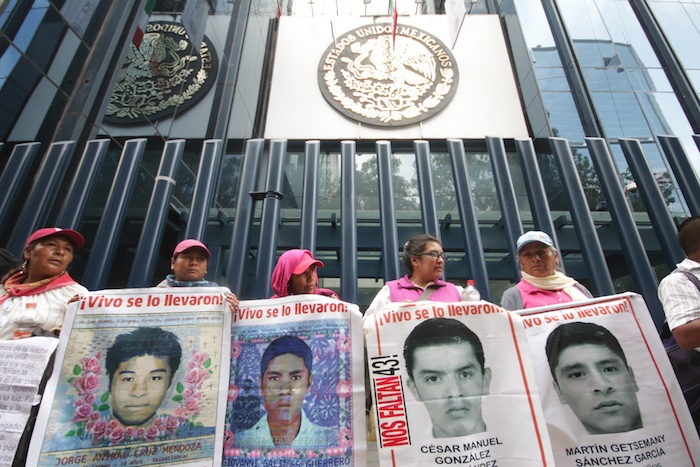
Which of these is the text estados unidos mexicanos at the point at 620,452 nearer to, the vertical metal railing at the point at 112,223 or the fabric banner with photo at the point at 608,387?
the fabric banner with photo at the point at 608,387

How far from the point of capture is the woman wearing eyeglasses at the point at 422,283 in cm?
215

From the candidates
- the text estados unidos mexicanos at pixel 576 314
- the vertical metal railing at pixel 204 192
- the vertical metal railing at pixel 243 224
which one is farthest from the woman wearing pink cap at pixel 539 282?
the vertical metal railing at pixel 204 192

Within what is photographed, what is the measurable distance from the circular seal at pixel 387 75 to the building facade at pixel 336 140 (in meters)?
0.05

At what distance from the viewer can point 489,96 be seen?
8.80m

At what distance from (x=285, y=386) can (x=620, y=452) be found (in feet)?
4.97

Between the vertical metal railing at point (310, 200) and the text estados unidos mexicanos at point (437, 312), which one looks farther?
the vertical metal railing at point (310, 200)

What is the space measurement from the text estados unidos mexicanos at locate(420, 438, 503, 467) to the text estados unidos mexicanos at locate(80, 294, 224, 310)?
3.93 ft

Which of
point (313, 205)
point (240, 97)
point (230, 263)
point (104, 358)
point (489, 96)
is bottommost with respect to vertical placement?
point (104, 358)

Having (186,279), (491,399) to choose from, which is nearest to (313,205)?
(186,279)

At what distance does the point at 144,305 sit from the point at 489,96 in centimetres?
911

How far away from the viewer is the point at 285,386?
164cm

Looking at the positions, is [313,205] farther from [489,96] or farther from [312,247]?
[489,96]

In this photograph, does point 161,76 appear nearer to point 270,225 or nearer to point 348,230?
point 270,225

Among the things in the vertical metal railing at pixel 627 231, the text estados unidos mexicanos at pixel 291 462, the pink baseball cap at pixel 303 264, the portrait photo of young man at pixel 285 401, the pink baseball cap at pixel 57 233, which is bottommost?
the text estados unidos mexicanos at pixel 291 462
